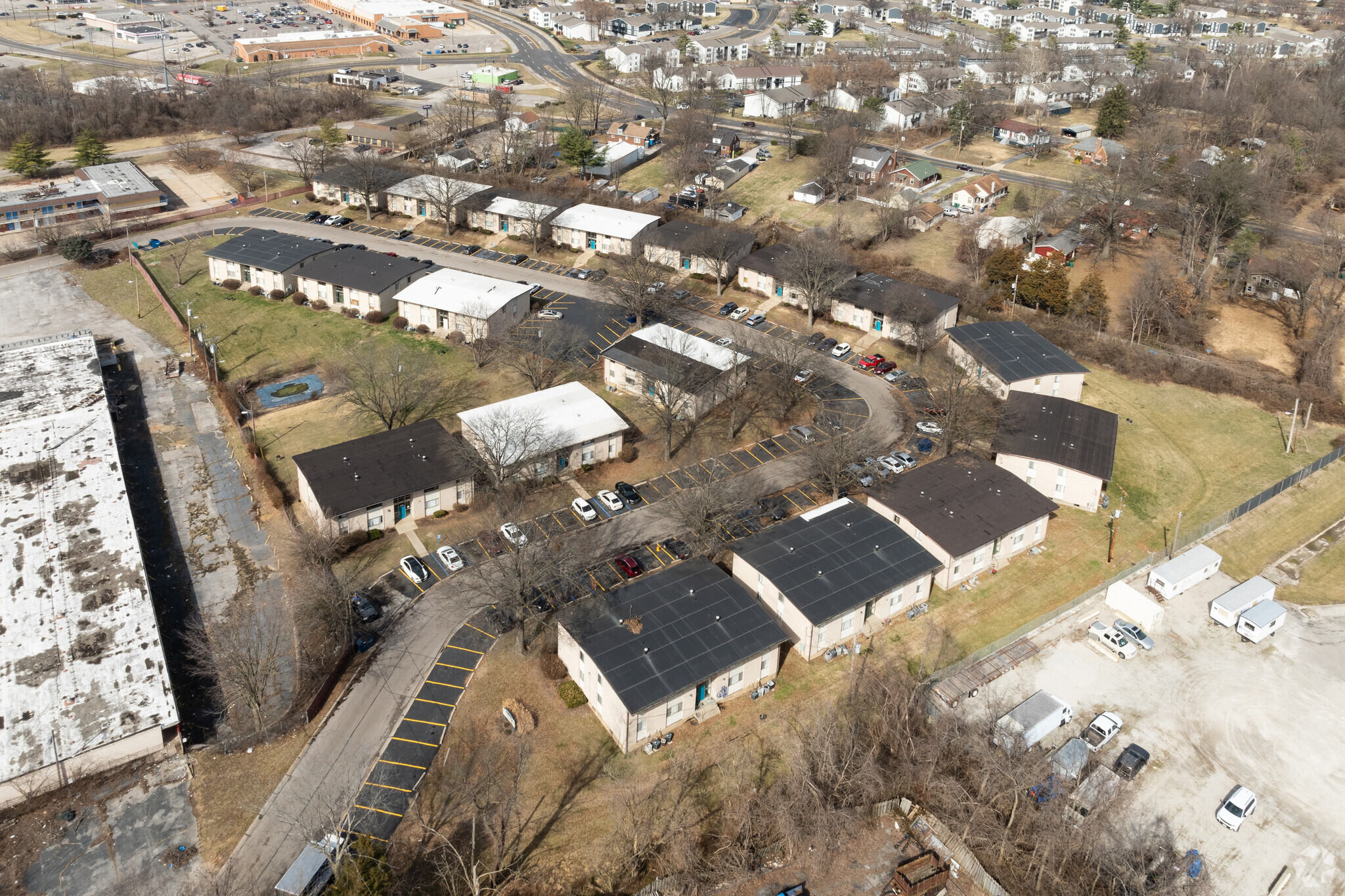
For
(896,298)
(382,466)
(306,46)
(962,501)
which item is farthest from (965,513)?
(306,46)

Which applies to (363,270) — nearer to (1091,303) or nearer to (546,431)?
(546,431)

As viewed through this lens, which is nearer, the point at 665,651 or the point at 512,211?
the point at 665,651

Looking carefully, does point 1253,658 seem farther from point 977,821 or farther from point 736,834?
point 736,834

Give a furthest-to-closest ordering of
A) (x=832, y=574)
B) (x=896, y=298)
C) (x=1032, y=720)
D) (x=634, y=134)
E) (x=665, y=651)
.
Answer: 1. (x=634, y=134)
2. (x=896, y=298)
3. (x=832, y=574)
4. (x=665, y=651)
5. (x=1032, y=720)

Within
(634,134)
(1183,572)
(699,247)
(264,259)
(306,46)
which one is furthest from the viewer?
→ (306,46)

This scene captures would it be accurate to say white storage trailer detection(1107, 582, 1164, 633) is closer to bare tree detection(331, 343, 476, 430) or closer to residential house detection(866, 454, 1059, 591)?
residential house detection(866, 454, 1059, 591)

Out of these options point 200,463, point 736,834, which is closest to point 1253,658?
point 736,834
